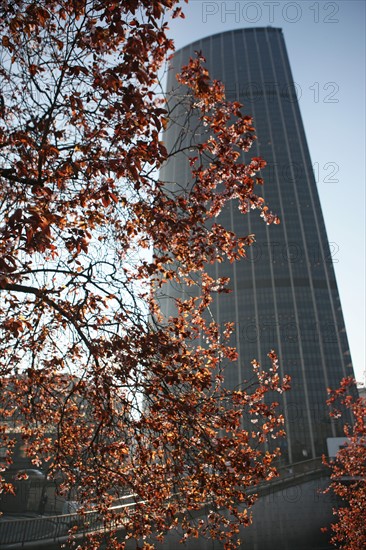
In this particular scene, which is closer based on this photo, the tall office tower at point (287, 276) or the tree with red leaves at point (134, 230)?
the tree with red leaves at point (134, 230)

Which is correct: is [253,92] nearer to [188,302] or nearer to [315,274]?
[315,274]

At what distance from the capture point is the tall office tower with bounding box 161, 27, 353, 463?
373ft

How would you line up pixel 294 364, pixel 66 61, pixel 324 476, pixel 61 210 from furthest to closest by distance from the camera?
pixel 294 364, pixel 324 476, pixel 61 210, pixel 66 61

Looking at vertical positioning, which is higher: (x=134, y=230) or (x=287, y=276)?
(x=287, y=276)

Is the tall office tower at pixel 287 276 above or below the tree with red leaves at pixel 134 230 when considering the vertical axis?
above

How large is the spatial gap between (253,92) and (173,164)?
45.8m

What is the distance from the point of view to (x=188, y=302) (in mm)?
8484

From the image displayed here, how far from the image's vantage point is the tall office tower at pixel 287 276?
114m

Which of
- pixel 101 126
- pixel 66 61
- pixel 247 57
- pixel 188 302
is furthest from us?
pixel 247 57

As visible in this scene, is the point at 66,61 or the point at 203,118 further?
the point at 203,118

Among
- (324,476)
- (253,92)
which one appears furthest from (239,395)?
(253,92)

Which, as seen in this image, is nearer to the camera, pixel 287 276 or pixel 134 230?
pixel 134 230

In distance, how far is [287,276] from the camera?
436ft

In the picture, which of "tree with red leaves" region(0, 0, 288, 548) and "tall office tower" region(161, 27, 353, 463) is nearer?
"tree with red leaves" region(0, 0, 288, 548)
